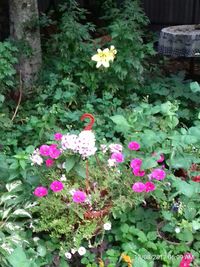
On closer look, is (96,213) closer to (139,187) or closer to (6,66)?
(139,187)

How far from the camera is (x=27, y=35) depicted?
5289 mm

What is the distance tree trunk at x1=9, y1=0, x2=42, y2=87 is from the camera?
5227mm

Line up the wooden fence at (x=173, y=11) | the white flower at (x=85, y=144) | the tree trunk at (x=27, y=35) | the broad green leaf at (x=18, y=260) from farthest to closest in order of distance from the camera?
the wooden fence at (x=173, y=11) → the tree trunk at (x=27, y=35) → the white flower at (x=85, y=144) → the broad green leaf at (x=18, y=260)

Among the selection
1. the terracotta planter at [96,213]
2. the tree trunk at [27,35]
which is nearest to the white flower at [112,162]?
the terracotta planter at [96,213]

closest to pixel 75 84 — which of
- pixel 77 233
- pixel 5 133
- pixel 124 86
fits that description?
pixel 124 86

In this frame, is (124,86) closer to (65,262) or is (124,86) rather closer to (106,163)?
(106,163)

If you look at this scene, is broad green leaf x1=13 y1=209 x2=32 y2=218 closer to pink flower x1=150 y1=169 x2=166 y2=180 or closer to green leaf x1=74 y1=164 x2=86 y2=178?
green leaf x1=74 y1=164 x2=86 y2=178

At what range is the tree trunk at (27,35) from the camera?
5227 mm

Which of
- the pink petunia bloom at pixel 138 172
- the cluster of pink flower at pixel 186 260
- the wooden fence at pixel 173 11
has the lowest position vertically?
the wooden fence at pixel 173 11

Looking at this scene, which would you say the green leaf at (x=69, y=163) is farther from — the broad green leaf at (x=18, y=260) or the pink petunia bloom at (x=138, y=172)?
the broad green leaf at (x=18, y=260)

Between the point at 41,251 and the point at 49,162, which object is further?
the point at 49,162

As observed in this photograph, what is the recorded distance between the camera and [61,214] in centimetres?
256

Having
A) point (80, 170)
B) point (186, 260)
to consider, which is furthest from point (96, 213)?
point (186, 260)

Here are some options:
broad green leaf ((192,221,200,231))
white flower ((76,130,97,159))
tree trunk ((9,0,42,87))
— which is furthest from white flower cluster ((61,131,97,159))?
tree trunk ((9,0,42,87))
